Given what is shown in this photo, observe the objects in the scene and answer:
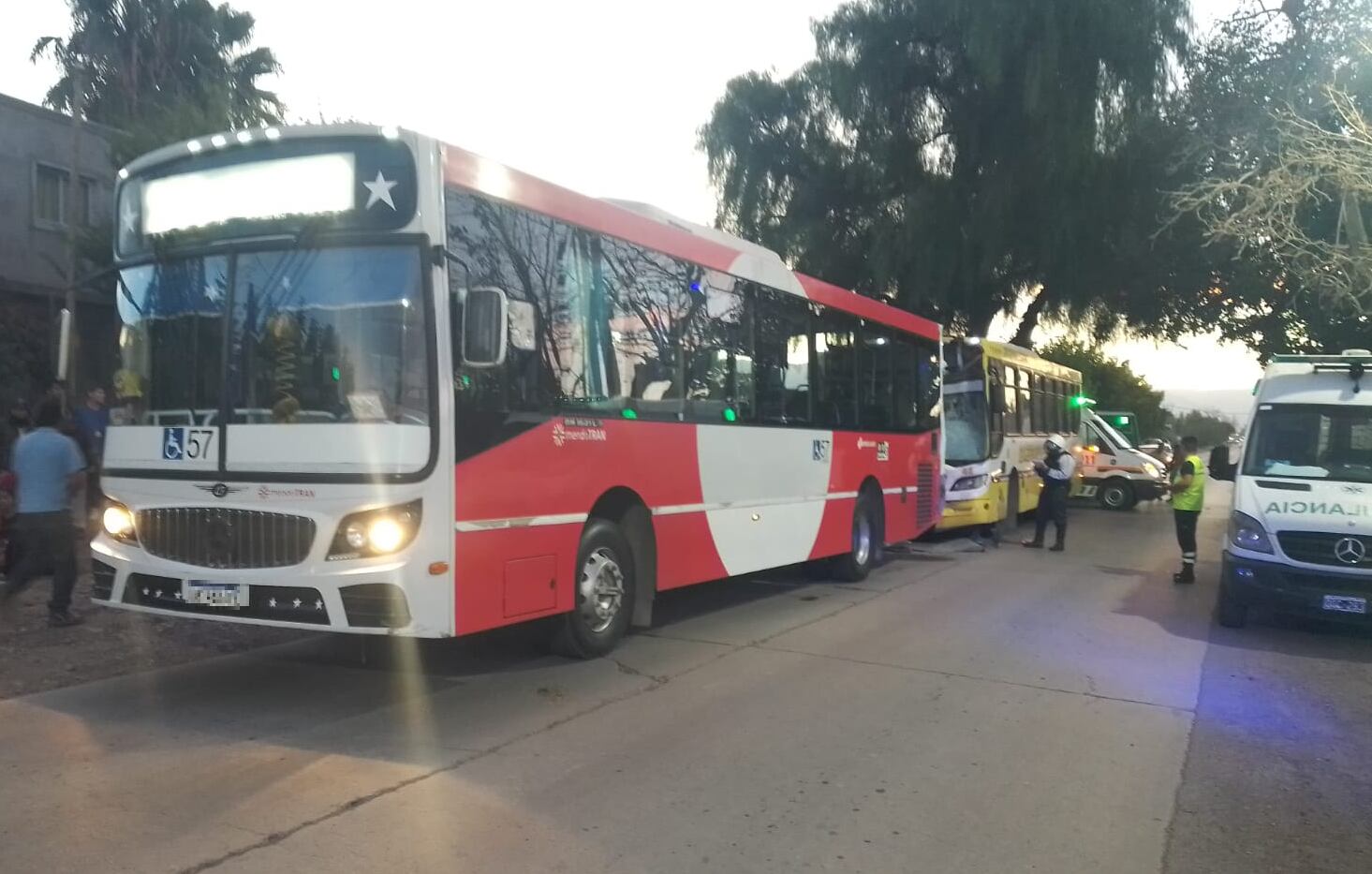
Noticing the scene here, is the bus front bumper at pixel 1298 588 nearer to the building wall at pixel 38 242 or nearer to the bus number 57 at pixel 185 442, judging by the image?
the bus number 57 at pixel 185 442

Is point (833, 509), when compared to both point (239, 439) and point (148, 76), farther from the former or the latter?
point (148, 76)

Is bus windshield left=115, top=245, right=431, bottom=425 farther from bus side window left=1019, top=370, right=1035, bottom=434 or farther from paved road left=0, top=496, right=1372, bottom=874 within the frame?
bus side window left=1019, top=370, right=1035, bottom=434

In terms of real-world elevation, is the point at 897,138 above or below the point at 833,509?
above

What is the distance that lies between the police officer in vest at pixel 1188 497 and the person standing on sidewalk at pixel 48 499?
11.3 m

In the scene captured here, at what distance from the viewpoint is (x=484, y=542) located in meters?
6.60

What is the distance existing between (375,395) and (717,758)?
2842mm

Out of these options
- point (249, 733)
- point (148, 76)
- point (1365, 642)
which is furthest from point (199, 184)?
point (148, 76)

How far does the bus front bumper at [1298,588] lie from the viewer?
927 centimetres

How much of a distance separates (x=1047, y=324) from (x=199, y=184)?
25.2 metres

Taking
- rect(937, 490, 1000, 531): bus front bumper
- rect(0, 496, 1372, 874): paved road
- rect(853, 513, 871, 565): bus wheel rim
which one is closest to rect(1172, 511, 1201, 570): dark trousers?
rect(0, 496, 1372, 874): paved road

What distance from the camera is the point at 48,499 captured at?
8.41 m

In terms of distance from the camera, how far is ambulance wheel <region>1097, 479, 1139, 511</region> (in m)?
25.3

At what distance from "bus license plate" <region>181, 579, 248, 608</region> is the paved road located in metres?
0.70

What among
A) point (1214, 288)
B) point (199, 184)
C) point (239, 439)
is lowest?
point (239, 439)
